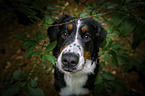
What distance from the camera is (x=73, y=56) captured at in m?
1.37

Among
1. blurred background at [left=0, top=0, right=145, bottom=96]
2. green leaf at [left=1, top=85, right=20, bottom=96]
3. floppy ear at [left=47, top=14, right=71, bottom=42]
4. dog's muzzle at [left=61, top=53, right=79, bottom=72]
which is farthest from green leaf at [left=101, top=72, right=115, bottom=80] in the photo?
green leaf at [left=1, top=85, right=20, bottom=96]

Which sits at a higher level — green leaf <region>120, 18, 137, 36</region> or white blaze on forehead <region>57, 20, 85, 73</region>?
A: green leaf <region>120, 18, 137, 36</region>

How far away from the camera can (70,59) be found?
1.36 metres

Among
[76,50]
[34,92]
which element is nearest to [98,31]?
[76,50]

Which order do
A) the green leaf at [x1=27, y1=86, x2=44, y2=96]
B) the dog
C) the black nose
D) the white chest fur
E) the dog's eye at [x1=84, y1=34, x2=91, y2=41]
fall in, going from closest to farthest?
the green leaf at [x1=27, y1=86, x2=44, y2=96]
the black nose
the dog
the dog's eye at [x1=84, y1=34, x2=91, y2=41]
the white chest fur

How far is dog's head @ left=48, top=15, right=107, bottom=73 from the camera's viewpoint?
144 cm

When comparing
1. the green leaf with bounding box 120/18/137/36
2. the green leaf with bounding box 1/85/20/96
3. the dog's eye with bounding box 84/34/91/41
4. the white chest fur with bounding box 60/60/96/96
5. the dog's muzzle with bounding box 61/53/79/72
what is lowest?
the white chest fur with bounding box 60/60/96/96

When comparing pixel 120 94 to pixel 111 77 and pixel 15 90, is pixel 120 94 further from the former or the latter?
pixel 15 90

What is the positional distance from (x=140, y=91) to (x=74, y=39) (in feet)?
9.53

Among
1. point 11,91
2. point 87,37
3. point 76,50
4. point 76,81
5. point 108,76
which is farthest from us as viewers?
point 76,81

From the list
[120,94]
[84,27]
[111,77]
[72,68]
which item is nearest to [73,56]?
[72,68]

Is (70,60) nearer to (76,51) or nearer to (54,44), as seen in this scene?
(76,51)

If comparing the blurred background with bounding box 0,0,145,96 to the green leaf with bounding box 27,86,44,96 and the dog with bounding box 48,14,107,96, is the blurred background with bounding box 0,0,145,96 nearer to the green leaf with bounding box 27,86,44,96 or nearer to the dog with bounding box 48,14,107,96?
the green leaf with bounding box 27,86,44,96

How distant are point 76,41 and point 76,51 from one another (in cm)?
35
